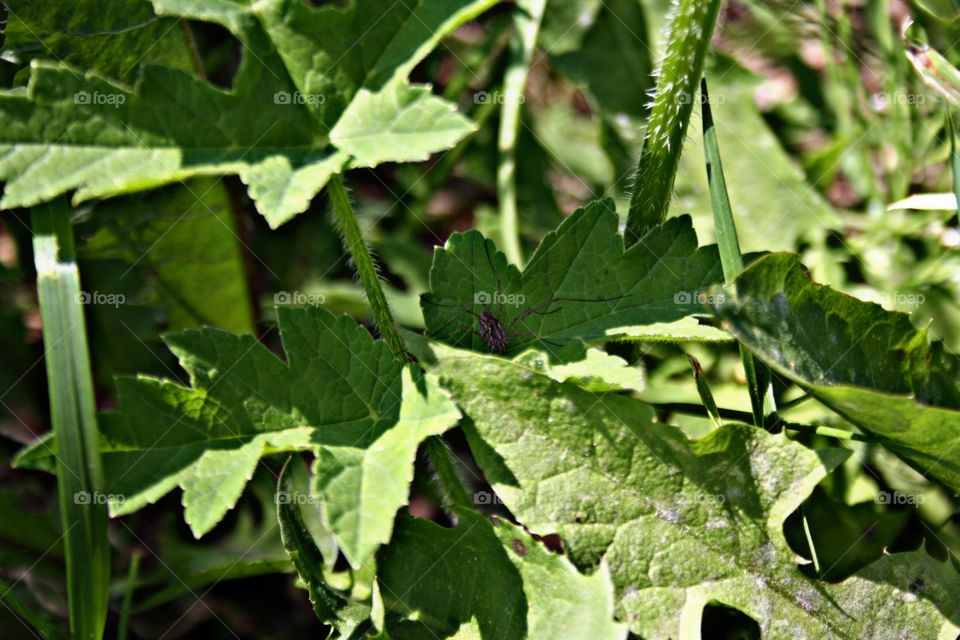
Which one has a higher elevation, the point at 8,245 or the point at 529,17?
the point at 529,17

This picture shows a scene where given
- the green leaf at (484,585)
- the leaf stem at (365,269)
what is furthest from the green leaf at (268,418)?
the green leaf at (484,585)

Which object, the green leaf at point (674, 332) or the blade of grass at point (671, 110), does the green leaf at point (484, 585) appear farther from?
the blade of grass at point (671, 110)

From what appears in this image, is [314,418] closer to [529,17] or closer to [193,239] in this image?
[193,239]

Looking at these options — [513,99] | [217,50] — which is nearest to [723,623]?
[513,99]

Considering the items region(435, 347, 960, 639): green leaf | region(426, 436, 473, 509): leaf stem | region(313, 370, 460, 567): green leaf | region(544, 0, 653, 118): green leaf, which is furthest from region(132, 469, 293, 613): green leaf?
region(544, 0, 653, 118): green leaf

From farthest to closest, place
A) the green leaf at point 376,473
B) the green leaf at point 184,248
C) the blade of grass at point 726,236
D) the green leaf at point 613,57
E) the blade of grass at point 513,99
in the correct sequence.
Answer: the green leaf at point 613,57, the blade of grass at point 513,99, the green leaf at point 184,248, the blade of grass at point 726,236, the green leaf at point 376,473

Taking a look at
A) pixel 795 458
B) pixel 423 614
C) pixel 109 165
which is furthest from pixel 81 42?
pixel 795 458

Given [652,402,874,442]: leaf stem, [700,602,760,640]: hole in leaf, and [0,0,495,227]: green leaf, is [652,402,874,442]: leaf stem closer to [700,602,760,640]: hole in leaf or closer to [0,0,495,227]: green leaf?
[700,602,760,640]: hole in leaf
